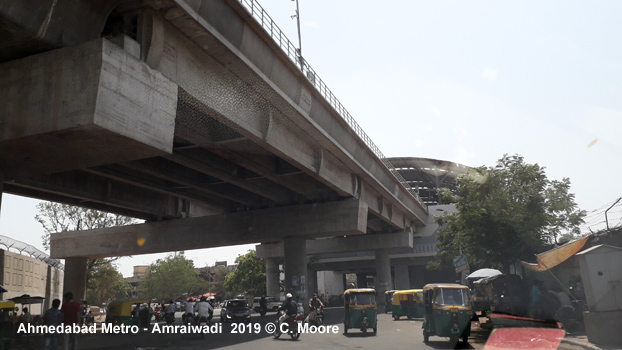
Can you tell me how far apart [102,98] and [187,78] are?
388 cm

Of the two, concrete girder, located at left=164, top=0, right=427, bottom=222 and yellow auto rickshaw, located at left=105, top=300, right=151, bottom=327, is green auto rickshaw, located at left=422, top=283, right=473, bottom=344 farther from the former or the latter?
yellow auto rickshaw, located at left=105, top=300, right=151, bottom=327

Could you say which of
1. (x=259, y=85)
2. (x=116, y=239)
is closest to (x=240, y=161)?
(x=259, y=85)

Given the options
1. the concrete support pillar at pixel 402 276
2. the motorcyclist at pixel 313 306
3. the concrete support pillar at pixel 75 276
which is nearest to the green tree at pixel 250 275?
the concrete support pillar at pixel 402 276

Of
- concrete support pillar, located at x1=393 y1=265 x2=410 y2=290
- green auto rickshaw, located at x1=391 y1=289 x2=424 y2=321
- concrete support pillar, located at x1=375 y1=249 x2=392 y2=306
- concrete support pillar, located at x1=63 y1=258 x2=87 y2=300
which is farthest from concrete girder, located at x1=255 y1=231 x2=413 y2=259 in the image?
concrete support pillar, located at x1=63 y1=258 x2=87 y2=300

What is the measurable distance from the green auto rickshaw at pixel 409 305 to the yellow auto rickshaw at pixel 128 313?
47.8 feet

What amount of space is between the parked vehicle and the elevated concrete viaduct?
135 inches

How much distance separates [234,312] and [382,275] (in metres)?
24.1

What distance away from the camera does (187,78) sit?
46.8 feet

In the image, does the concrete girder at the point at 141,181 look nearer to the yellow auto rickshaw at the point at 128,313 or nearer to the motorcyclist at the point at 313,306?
the yellow auto rickshaw at the point at 128,313

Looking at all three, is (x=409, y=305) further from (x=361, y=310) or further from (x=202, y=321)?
(x=202, y=321)

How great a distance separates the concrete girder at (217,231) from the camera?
3162 centimetres

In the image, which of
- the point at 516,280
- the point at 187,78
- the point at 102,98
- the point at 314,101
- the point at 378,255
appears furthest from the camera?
the point at 378,255

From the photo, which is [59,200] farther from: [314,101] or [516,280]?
[516,280]

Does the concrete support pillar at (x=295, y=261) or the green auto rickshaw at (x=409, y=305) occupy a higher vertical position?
the concrete support pillar at (x=295, y=261)
